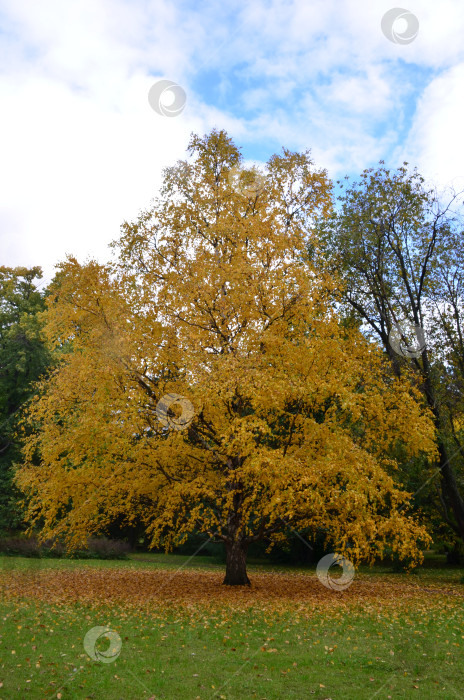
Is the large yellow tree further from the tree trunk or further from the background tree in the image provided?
the background tree

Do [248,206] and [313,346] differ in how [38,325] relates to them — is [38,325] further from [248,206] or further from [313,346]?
[313,346]

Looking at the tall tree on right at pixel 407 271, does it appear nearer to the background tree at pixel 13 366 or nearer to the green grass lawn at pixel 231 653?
the green grass lawn at pixel 231 653

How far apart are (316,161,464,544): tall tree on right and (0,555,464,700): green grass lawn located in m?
9.12

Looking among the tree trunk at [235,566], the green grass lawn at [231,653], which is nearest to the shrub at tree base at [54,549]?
the tree trunk at [235,566]

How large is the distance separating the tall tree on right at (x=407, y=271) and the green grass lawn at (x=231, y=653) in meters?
9.12

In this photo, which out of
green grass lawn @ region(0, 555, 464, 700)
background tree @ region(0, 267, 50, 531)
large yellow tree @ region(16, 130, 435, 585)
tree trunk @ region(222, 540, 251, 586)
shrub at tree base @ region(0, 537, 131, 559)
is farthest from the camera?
background tree @ region(0, 267, 50, 531)

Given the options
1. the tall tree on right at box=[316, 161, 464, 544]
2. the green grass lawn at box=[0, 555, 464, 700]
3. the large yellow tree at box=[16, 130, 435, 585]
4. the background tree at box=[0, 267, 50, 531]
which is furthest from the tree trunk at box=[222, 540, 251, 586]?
the background tree at box=[0, 267, 50, 531]

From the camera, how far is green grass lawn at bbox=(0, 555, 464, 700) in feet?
19.4

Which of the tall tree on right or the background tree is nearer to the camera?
the tall tree on right

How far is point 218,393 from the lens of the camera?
10.8 meters

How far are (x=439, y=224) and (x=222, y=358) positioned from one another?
1098cm

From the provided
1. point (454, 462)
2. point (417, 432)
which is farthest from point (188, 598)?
point (454, 462)

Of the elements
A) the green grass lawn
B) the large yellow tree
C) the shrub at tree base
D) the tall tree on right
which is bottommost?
the shrub at tree base

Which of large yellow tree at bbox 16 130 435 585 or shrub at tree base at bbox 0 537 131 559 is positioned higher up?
large yellow tree at bbox 16 130 435 585
